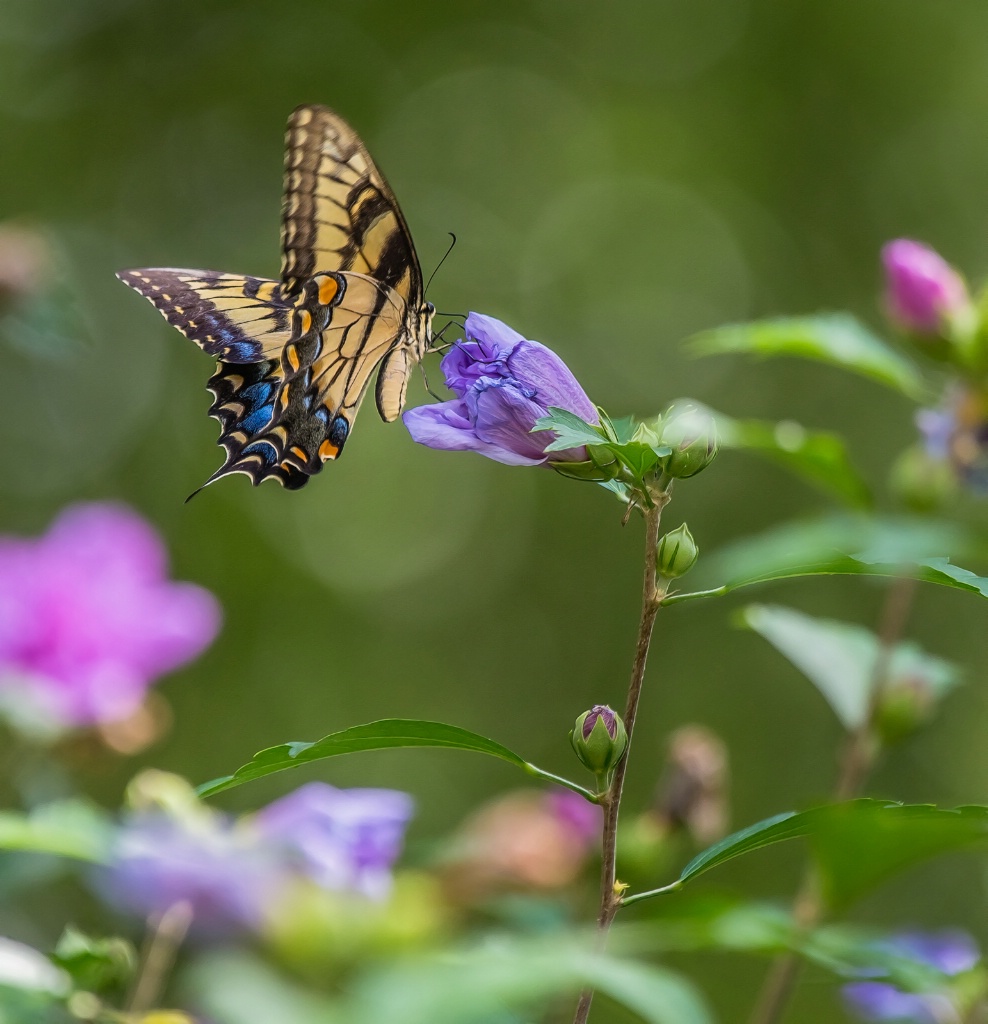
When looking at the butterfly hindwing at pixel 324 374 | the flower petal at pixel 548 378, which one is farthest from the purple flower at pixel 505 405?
the butterfly hindwing at pixel 324 374

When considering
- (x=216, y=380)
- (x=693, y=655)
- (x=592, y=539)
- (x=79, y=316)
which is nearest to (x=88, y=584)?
(x=79, y=316)

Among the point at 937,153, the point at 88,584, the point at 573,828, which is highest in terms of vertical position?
the point at 937,153

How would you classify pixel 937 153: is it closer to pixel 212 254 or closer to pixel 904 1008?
pixel 212 254

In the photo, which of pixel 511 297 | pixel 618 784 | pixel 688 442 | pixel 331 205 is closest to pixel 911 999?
pixel 618 784

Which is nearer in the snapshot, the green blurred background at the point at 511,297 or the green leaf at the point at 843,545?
the green leaf at the point at 843,545

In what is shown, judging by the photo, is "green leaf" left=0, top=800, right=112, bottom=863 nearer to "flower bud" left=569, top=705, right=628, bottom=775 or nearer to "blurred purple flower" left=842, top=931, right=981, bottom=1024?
"flower bud" left=569, top=705, right=628, bottom=775

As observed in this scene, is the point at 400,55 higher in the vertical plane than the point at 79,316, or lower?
higher

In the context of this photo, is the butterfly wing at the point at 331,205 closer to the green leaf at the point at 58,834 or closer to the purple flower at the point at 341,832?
the purple flower at the point at 341,832
